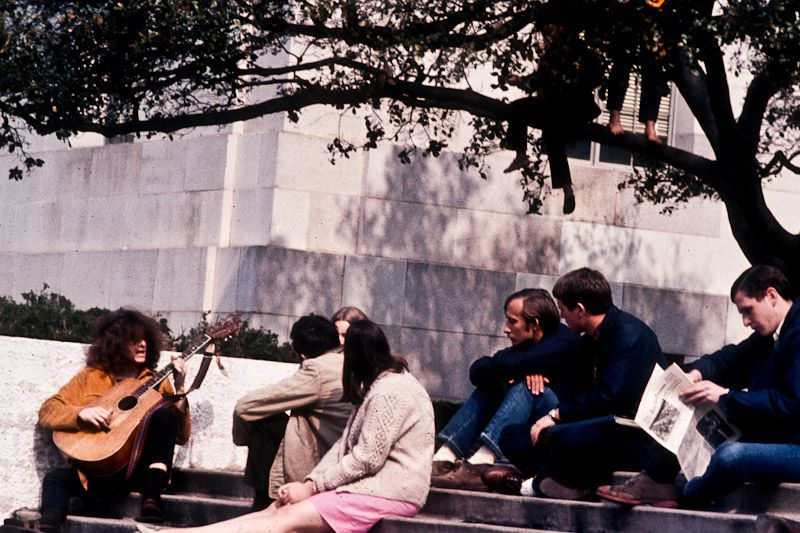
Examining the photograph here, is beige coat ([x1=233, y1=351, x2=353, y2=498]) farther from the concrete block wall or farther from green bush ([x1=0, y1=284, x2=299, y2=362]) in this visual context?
the concrete block wall

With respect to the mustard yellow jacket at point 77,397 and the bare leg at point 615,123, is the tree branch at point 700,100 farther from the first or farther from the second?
the mustard yellow jacket at point 77,397

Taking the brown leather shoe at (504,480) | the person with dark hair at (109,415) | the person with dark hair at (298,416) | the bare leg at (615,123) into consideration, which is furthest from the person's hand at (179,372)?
the bare leg at (615,123)

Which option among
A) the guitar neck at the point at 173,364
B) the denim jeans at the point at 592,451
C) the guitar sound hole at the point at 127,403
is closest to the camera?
the denim jeans at the point at 592,451

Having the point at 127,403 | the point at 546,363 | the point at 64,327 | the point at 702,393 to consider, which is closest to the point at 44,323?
the point at 64,327

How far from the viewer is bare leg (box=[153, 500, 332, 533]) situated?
923 centimetres

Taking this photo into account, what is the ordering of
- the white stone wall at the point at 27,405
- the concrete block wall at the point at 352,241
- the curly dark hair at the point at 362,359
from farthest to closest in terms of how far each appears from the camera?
the concrete block wall at the point at 352,241, the white stone wall at the point at 27,405, the curly dark hair at the point at 362,359

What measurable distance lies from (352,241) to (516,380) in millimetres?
7060

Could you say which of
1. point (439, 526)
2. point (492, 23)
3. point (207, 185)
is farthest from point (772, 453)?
point (207, 185)

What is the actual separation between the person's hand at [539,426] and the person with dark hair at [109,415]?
2440mm

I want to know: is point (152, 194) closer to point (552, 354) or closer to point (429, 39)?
point (429, 39)

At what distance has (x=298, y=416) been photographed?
416 inches

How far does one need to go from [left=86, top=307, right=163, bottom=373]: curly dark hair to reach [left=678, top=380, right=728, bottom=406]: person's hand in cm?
388

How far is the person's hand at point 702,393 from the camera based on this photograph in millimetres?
8570

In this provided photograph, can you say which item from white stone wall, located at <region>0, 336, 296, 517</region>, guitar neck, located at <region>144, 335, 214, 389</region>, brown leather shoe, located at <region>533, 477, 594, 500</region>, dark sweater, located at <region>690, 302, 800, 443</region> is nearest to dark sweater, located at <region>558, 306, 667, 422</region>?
brown leather shoe, located at <region>533, 477, 594, 500</region>
